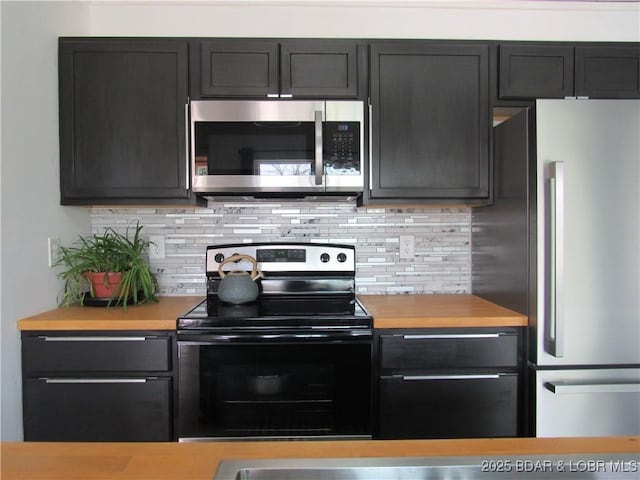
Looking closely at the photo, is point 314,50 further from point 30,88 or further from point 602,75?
point 602,75

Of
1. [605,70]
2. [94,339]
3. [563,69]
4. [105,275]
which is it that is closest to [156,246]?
[105,275]

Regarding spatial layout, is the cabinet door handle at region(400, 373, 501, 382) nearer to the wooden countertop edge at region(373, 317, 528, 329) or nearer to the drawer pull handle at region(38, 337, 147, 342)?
the wooden countertop edge at region(373, 317, 528, 329)

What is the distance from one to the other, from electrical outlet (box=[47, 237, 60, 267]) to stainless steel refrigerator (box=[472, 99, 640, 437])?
81.6 inches

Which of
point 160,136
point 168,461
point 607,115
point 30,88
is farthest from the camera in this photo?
point 160,136

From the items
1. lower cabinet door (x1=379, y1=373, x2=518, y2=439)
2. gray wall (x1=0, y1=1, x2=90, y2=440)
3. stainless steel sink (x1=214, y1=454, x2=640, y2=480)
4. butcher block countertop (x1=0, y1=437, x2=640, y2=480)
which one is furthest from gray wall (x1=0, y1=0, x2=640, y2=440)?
stainless steel sink (x1=214, y1=454, x2=640, y2=480)

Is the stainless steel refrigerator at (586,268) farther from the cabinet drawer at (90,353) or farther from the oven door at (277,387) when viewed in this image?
the cabinet drawer at (90,353)

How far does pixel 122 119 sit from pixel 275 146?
726 mm

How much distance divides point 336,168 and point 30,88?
4.42 ft

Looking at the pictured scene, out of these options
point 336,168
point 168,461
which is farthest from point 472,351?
point 168,461

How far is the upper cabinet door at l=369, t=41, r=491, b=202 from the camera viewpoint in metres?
2.05

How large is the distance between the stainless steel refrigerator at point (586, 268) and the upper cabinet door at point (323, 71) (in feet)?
2.79

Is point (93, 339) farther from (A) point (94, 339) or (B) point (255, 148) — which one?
(B) point (255, 148)

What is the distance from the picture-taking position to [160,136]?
6.66 feet

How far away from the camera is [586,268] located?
1677mm
